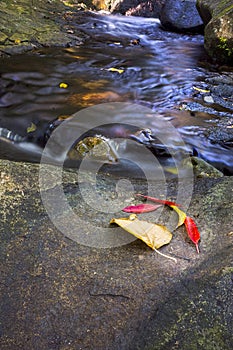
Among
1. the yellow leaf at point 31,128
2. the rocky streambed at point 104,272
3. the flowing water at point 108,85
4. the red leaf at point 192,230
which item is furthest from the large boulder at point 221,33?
the red leaf at point 192,230

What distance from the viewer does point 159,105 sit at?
525 centimetres

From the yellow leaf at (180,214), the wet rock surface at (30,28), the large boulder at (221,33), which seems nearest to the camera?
the yellow leaf at (180,214)

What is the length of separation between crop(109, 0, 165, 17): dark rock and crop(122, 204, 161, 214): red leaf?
1438 cm

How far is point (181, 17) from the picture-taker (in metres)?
10.7

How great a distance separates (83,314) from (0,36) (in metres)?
7.39

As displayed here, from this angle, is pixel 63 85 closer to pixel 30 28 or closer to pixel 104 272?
pixel 30 28

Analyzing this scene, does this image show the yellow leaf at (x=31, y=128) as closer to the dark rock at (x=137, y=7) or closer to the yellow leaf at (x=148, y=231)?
the yellow leaf at (x=148, y=231)

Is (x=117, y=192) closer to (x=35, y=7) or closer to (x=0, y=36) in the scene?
(x=0, y=36)

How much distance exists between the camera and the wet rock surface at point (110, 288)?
1.29 metres

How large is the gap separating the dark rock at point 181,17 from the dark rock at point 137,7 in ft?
11.9

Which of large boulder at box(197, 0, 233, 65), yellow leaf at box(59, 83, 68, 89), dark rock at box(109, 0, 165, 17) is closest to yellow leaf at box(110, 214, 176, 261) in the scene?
yellow leaf at box(59, 83, 68, 89)

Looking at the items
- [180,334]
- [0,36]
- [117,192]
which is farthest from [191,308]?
[0,36]

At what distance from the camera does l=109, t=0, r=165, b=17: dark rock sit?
14609 millimetres

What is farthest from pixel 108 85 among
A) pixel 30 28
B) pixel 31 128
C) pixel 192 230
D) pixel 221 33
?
pixel 192 230
